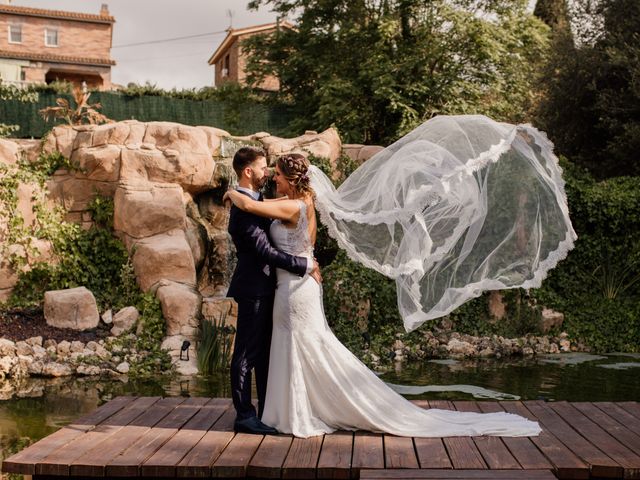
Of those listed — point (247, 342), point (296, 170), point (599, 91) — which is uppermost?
point (599, 91)

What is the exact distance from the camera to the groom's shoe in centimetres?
542

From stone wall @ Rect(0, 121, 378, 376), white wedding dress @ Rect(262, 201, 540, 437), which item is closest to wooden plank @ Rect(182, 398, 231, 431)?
white wedding dress @ Rect(262, 201, 540, 437)

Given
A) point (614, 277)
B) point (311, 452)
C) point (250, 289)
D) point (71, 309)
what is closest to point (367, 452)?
point (311, 452)

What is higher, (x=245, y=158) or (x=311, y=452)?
(x=245, y=158)

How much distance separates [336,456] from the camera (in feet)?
16.0

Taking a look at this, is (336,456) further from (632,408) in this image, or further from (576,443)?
(632,408)

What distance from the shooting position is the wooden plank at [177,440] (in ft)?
15.4

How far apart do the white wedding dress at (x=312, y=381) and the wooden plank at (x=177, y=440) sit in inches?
21.3

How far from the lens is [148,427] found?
18.5 ft

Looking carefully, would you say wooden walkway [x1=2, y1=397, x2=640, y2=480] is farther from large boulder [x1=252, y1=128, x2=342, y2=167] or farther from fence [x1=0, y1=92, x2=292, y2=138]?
fence [x1=0, y1=92, x2=292, y2=138]

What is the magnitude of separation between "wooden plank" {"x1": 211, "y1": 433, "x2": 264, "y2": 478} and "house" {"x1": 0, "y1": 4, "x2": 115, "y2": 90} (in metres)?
36.8

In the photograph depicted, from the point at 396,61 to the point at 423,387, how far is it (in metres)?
13.6

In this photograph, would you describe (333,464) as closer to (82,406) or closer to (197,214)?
(82,406)

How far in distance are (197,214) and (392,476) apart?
9452mm
